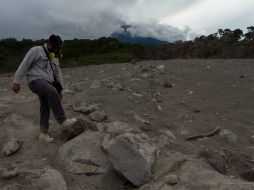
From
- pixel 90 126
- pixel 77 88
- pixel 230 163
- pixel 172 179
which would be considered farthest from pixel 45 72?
pixel 77 88

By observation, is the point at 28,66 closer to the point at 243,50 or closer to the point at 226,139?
the point at 226,139

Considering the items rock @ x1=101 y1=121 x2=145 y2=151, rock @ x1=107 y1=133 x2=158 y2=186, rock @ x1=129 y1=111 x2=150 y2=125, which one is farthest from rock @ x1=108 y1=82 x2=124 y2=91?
rock @ x1=107 y1=133 x2=158 y2=186

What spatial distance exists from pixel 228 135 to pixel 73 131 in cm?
283

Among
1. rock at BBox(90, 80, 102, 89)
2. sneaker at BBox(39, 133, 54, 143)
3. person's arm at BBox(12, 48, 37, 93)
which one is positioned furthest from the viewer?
rock at BBox(90, 80, 102, 89)

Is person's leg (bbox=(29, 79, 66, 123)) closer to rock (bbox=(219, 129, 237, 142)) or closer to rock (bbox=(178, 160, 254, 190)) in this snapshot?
rock (bbox=(178, 160, 254, 190))

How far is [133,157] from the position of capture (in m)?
5.51

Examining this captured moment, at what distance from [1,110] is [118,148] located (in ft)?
10.7

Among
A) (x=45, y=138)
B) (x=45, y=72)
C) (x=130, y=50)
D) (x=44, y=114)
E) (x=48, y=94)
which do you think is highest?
(x=45, y=72)

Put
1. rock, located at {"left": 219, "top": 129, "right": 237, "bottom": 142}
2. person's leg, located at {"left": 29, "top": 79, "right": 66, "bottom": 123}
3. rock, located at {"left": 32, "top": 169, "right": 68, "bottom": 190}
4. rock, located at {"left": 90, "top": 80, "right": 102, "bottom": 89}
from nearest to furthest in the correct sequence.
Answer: rock, located at {"left": 32, "top": 169, "right": 68, "bottom": 190} → person's leg, located at {"left": 29, "top": 79, "right": 66, "bottom": 123} → rock, located at {"left": 219, "top": 129, "right": 237, "bottom": 142} → rock, located at {"left": 90, "top": 80, "right": 102, "bottom": 89}

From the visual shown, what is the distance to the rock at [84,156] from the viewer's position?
5.93 metres

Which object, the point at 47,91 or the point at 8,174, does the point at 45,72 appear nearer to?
the point at 47,91

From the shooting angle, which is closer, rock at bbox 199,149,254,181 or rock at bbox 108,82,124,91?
rock at bbox 199,149,254,181

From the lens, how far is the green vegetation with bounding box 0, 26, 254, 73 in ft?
94.1

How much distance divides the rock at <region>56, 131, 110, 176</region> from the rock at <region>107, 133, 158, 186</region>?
334 millimetres
